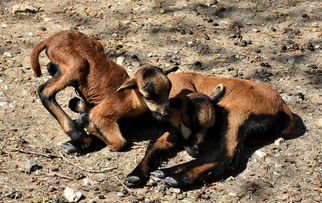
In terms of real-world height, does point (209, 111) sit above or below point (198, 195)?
above

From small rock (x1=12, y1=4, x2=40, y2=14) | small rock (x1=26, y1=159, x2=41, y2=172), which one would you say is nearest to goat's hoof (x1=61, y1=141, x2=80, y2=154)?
small rock (x1=26, y1=159, x2=41, y2=172)

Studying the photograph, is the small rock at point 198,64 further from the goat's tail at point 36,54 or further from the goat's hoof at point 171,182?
the goat's hoof at point 171,182

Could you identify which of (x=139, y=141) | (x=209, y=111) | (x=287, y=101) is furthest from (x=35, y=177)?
(x=287, y=101)

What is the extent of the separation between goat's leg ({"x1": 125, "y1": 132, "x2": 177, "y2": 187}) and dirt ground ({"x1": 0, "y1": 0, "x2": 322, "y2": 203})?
0.09 m

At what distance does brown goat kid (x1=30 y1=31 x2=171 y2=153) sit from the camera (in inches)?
251

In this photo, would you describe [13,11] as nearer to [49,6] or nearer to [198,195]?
[49,6]

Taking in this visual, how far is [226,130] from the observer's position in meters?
6.42

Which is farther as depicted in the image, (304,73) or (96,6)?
(96,6)

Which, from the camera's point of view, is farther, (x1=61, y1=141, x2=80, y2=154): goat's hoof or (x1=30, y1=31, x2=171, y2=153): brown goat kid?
(x1=61, y1=141, x2=80, y2=154): goat's hoof

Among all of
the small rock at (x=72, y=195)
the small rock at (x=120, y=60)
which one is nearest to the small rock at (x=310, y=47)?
the small rock at (x=120, y=60)

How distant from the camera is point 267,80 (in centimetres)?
808

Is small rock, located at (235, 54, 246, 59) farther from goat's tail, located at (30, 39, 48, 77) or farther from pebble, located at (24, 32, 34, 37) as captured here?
pebble, located at (24, 32, 34, 37)

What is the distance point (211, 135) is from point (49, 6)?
4.46m

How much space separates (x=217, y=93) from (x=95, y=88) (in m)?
1.42
